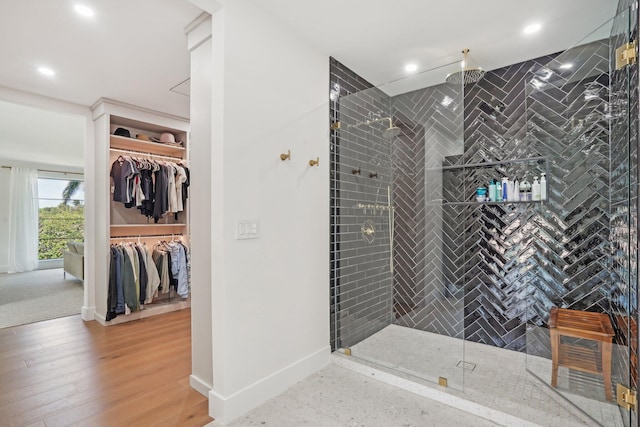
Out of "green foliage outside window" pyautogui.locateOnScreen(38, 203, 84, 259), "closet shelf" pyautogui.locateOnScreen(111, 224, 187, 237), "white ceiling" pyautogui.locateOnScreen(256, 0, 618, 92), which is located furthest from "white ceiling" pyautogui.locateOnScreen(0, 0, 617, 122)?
"green foliage outside window" pyautogui.locateOnScreen(38, 203, 84, 259)

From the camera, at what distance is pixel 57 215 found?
25.9 feet

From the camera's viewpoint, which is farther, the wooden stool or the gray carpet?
the gray carpet

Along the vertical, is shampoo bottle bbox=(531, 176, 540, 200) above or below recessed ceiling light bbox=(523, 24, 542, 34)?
below

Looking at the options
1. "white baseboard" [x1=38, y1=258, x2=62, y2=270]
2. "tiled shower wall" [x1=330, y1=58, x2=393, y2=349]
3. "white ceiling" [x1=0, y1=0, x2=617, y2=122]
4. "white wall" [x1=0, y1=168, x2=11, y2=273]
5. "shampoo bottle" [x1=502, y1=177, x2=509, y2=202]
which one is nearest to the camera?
"white ceiling" [x1=0, y1=0, x2=617, y2=122]

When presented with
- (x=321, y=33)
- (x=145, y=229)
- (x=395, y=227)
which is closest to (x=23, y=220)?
(x=145, y=229)

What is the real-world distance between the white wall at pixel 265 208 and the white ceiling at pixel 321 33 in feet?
1.00

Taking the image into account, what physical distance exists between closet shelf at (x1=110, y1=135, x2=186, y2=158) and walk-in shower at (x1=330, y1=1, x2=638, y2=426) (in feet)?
8.75

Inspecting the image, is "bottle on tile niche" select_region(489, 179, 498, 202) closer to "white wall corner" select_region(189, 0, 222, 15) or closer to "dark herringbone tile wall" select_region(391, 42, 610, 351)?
"dark herringbone tile wall" select_region(391, 42, 610, 351)

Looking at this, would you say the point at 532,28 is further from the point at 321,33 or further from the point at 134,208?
the point at 134,208

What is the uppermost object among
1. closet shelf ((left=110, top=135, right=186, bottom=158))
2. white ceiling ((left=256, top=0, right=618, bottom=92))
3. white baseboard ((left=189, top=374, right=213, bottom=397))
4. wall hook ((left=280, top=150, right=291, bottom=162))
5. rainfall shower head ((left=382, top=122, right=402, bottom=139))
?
white ceiling ((left=256, top=0, right=618, bottom=92))

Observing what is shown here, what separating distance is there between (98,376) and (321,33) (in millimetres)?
3133

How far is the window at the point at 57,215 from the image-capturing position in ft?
25.1

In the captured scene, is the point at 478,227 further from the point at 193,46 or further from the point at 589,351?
the point at 193,46

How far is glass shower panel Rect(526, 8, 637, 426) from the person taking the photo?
175 centimetres
